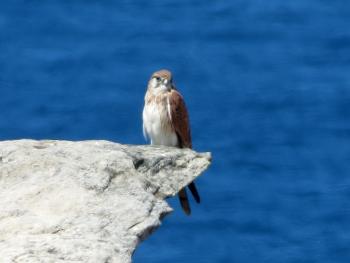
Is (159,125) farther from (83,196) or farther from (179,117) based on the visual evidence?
(83,196)

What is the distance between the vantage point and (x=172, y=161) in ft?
20.8

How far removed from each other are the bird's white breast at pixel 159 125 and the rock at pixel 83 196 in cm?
187

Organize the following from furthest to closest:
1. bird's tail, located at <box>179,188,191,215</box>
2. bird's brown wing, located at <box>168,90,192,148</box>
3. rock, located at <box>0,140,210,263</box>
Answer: bird's brown wing, located at <box>168,90,192,148</box> < bird's tail, located at <box>179,188,191,215</box> < rock, located at <box>0,140,210,263</box>

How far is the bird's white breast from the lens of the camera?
838 cm

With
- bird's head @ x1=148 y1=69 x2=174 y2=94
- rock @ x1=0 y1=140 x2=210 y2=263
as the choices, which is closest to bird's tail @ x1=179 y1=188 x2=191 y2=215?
bird's head @ x1=148 y1=69 x2=174 y2=94

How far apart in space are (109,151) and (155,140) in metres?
2.34

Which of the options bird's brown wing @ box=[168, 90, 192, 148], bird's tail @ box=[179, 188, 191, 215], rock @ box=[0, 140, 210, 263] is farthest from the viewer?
bird's brown wing @ box=[168, 90, 192, 148]

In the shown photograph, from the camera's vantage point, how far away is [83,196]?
5.66 m

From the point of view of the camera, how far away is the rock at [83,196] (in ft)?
17.3

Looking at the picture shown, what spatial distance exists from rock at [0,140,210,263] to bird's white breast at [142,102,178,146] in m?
1.87

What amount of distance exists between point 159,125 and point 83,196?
2770 millimetres

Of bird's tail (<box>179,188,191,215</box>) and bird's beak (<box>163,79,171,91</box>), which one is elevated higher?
bird's beak (<box>163,79,171,91</box>)

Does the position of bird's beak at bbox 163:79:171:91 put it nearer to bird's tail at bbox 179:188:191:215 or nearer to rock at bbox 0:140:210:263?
bird's tail at bbox 179:188:191:215

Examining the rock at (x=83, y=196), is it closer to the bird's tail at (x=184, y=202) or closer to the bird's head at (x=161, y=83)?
the bird's tail at (x=184, y=202)
